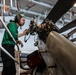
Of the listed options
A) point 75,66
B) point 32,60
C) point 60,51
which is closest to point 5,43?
point 32,60

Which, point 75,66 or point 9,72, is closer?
point 75,66

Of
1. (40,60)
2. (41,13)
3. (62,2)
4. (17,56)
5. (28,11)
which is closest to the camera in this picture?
(62,2)

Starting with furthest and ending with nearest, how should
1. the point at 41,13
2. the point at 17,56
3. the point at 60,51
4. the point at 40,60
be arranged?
the point at 41,13, the point at 17,56, the point at 40,60, the point at 60,51

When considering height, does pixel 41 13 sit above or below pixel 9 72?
above

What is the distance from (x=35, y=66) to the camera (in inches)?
64.4

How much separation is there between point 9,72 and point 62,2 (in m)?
1.15

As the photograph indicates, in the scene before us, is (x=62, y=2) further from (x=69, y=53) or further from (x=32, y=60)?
(x=69, y=53)

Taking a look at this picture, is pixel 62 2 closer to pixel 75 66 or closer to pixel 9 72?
pixel 75 66

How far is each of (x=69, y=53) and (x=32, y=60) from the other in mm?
1151

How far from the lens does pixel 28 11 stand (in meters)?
5.14

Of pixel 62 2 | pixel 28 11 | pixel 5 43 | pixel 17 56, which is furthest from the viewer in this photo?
pixel 28 11

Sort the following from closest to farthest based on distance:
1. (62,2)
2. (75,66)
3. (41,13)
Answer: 1. (75,66)
2. (62,2)
3. (41,13)

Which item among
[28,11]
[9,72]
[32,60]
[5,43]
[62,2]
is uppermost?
[28,11]

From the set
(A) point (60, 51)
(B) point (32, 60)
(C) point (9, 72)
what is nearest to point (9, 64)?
(C) point (9, 72)
